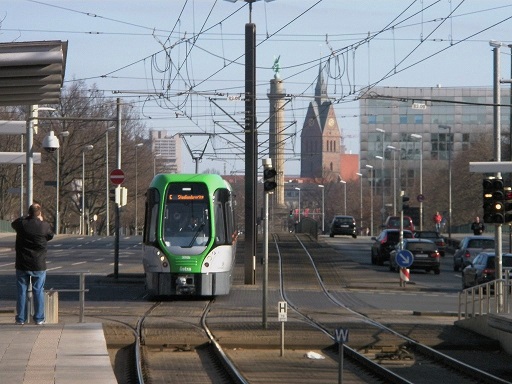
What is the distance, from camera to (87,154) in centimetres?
8631

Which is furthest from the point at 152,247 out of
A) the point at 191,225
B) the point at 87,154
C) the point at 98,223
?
the point at 98,223

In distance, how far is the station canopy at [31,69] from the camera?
13.8 m

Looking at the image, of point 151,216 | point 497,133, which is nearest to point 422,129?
point 497,133

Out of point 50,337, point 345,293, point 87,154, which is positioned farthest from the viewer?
point 87,154

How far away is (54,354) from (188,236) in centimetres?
1434

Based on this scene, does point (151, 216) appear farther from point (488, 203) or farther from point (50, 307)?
point (50, 307)

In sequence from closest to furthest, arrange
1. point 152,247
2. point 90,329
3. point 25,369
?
point 25,369 → point 90,329 → point 152,247

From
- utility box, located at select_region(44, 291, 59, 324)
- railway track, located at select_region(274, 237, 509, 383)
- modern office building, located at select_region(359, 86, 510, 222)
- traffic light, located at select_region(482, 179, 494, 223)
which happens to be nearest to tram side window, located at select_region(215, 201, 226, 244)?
railway track, located at select_region(274, 237, 509, 383)

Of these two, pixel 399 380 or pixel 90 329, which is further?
pixel 90 329

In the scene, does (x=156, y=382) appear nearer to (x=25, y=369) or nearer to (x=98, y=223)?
(x=25, y=369)

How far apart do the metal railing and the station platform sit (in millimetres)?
7689

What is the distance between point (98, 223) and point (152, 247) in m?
77.9

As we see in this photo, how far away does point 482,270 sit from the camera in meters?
36.1

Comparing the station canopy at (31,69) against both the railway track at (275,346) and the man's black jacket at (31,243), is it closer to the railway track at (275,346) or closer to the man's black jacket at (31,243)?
the man's black jacket at (31,243)
